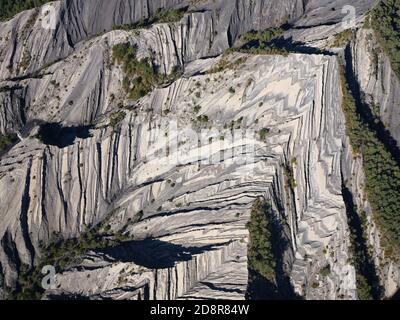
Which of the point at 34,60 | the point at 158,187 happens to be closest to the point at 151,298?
the point at 158,187

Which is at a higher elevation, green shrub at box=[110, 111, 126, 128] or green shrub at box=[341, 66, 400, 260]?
green shrub at box=[110, 111, 126, 128]

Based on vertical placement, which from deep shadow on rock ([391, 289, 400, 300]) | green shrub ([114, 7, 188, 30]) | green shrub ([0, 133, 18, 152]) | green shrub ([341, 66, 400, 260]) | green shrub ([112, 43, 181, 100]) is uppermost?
green shrub ([114, 7, 188, 30])

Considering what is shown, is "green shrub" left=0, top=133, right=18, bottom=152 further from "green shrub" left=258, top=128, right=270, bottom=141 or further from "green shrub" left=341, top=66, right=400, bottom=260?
"green shrub" left=341, top=66, right=400, bottom=260

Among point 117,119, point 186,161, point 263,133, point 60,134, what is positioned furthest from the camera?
point 60,134

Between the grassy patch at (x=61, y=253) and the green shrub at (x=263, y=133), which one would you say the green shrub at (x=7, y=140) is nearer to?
the grassy patch at (x=61, y=253)

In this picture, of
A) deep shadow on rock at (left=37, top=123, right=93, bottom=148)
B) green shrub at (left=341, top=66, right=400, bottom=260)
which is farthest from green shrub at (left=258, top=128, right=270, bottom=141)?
deep shadow on rock at (left=37, top=123, right=93, bottom=148)

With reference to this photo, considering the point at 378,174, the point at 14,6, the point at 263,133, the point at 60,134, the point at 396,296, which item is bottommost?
the point at 396,296

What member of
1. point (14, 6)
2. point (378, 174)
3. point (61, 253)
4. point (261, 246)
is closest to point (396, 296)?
point (378, 174)

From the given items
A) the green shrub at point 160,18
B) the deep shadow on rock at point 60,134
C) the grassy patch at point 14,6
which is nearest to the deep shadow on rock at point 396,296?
the deep shadow on rock at point 60,134

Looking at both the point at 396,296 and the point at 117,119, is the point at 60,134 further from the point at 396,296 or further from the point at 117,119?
the point at 396,296
